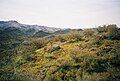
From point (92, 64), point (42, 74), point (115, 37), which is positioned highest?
point (115, 37)

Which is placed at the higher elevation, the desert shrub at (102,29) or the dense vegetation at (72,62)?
the desert shrub at (102,29)

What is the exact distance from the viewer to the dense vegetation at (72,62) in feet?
63.0

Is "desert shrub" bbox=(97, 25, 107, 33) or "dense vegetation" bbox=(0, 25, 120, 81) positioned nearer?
"dense vegetation" bbox=(0, 25, 120, 81)

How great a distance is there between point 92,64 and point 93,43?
753 cm

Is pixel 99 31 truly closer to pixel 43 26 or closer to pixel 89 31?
pixel 89 31

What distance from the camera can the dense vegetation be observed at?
1919 cm

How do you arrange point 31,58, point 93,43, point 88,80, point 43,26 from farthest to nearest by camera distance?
point 43,26
point 31,58
point 93,43
point 88,80

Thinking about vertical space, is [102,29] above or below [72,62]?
above

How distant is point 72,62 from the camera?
2395 centimetres

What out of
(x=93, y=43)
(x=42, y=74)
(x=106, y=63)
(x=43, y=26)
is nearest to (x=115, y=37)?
(x=93, y=43)

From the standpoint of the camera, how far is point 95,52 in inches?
977

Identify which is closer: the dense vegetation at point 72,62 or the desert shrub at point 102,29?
A: the dense vegetation at point 72,62

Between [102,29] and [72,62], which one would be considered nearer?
[72,62]

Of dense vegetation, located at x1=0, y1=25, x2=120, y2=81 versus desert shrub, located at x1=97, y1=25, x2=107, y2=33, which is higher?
desert shrub, located at x1=97, y1=25, x2=107, y2=33
